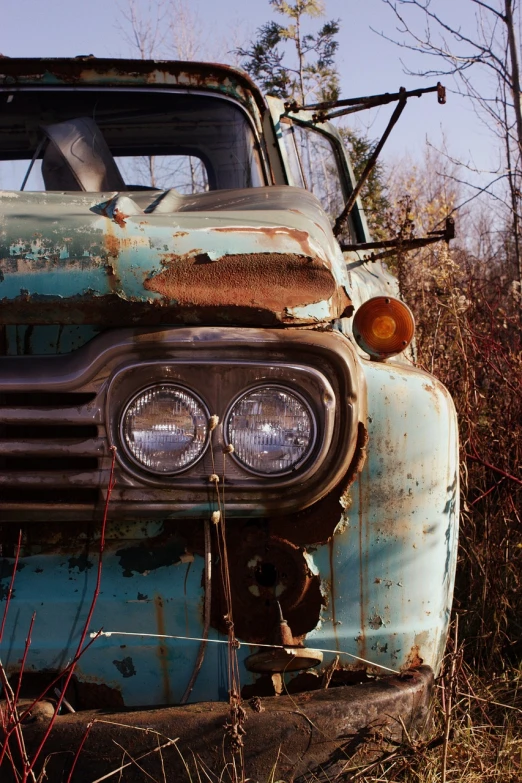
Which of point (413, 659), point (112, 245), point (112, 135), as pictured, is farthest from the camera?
point (112, 135)

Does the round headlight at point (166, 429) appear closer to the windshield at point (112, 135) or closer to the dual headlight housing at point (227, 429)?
the dual headlight housing at point (227, 429)

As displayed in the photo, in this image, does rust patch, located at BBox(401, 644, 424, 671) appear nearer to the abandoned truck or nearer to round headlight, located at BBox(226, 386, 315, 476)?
the abandoned truck

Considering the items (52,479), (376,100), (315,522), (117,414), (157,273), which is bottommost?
(315,522)

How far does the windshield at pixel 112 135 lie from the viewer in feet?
9.24

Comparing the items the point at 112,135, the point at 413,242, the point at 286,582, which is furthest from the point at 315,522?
Result: the point at 112,135

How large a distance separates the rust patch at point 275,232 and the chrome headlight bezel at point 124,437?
1.13 feet

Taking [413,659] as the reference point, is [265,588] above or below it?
above

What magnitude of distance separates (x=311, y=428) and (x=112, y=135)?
6.26 ft

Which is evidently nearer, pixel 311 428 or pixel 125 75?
pixel 311 428

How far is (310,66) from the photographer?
1359cm

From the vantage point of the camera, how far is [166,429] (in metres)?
1.53

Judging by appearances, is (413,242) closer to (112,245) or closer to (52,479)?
(112,245)

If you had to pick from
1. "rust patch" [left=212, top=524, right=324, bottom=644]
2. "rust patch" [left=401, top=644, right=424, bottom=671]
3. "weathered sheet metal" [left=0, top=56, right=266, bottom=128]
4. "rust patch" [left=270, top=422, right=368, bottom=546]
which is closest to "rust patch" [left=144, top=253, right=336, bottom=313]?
"rust patch" [left=270, top=422, right=368, bottom=546]

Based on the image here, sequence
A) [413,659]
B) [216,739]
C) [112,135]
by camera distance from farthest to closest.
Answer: [112,135], [413,659], [216,739]
